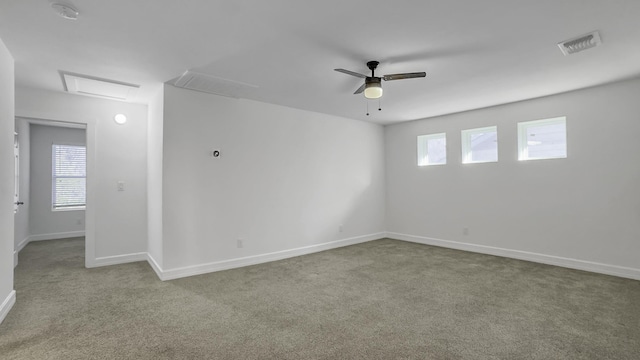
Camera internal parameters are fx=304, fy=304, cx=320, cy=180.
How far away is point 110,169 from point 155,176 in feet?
2.94

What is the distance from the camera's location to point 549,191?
177 inches

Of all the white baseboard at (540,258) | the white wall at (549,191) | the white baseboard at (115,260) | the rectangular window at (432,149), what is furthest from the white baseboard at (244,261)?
the rectangular window at (432,149)

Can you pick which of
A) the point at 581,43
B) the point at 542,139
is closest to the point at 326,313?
the point at 581,43

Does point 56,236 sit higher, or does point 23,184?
point 23,184

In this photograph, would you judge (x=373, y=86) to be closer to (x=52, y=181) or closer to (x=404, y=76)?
(x=404, y=76)

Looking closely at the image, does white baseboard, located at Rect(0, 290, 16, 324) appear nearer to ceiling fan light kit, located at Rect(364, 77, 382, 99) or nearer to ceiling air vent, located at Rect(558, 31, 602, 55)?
ceiling fan light kit, located at Rect(364, 77, 382, 99)

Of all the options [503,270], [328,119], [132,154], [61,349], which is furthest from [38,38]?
[503,270]

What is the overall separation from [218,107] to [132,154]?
1.62 meters

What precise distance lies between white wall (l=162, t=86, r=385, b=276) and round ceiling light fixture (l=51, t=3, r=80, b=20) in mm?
1559

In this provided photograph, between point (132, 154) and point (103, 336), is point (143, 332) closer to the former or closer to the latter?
point (103, 336)

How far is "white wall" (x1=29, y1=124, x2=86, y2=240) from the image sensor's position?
6164 mm

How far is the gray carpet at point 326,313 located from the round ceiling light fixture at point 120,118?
2121 mm

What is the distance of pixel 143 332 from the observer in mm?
2463

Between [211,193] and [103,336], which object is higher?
[211,193]
